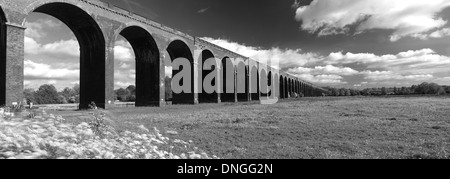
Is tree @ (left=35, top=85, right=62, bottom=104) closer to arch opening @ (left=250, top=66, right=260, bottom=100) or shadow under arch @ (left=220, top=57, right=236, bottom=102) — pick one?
shadow under arch @ (left=220, top=57, right=236, bottom=102)

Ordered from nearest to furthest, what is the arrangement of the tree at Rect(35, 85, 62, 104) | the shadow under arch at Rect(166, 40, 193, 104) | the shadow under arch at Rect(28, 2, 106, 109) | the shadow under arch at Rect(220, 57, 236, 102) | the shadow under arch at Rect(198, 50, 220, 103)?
1. the shadow under arch at Rect(28, 2, 106, 109)
2. the shadow under arch at Rect(166, 40, 193, 104)
3. the shadow under arch at Rect(198, 50, 220, 103)
4. the shadow under arch at Rect(220, 57, 236, 102)
5. the tree at Rect(35, 85, 62, 104)

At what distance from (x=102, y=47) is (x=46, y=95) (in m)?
57.0

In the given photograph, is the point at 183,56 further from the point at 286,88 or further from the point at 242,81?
the point at 286,88

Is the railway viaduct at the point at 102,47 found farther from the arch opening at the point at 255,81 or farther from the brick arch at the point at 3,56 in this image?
the arch opening at the point at 255,81

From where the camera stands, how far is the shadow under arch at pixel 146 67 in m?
28.8

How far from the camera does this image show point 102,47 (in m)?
23.1

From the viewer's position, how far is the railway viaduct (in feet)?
53.7

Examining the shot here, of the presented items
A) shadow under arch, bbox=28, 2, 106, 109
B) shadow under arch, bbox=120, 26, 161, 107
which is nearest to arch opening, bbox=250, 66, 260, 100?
shadow under arch, bbox=120, 26, 161, 107

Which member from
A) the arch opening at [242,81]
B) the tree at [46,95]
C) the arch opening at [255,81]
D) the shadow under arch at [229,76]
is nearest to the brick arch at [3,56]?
the shadow under arch at [229,76]

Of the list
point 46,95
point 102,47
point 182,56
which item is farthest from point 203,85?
point 46,95

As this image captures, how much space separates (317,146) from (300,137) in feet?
4.34
